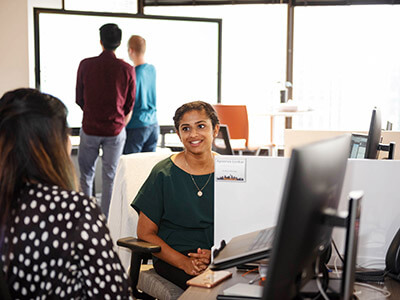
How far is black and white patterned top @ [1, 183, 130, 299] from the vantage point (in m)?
1.35

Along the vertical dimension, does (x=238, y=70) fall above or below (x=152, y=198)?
above

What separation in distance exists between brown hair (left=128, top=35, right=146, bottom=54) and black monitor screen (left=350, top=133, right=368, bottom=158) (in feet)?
9.29

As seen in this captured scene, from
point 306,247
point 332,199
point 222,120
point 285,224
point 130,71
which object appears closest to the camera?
point 285,224

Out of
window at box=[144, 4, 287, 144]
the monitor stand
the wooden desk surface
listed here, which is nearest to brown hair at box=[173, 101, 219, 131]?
the wooden desk surface

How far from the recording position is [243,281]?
171 centimetres

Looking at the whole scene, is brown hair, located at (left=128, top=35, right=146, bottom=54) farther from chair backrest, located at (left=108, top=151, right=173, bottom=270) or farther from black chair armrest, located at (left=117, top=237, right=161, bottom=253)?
black chair armrest, located at (left=117, top=237, right=161, bottom=253)

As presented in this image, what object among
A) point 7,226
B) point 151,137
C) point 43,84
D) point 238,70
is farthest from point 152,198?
point 238,70

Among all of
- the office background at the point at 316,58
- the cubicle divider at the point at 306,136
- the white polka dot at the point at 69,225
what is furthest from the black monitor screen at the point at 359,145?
the office background at the point at 316,58

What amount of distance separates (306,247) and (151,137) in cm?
416

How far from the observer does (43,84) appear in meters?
5.35

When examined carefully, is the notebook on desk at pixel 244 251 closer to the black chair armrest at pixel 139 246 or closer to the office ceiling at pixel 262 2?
the black chair armrest at pixel 139 246

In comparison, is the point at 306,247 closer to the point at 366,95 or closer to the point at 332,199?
the point at 332,199

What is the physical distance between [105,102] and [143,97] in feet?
1.75

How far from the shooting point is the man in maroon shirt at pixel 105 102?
4.47m
